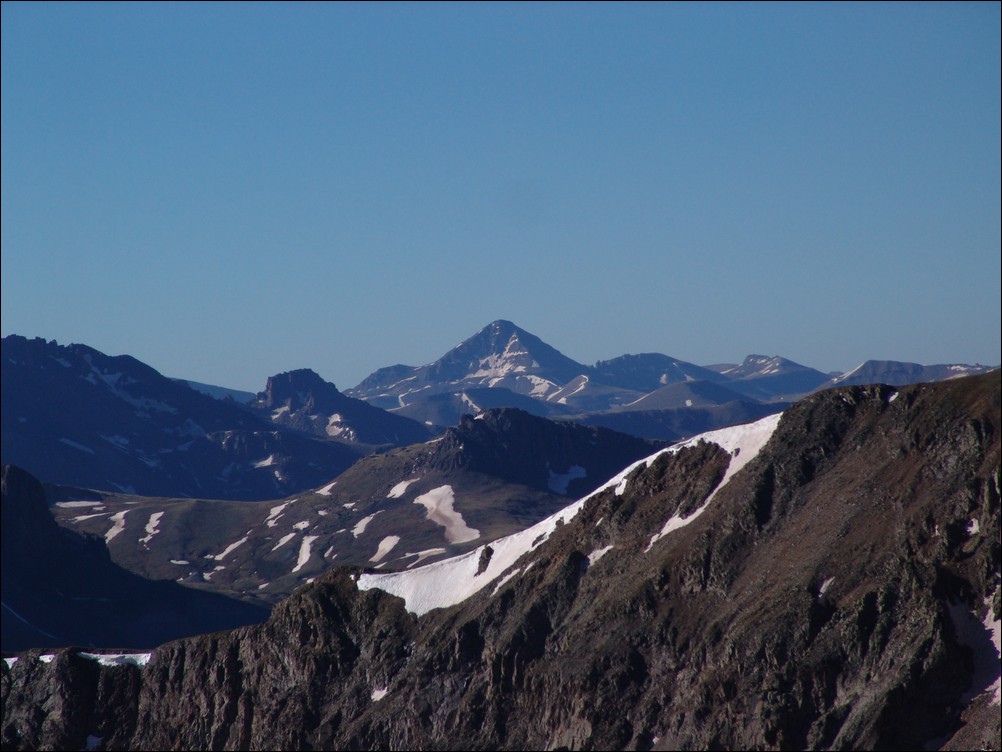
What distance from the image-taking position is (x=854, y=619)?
108 meters

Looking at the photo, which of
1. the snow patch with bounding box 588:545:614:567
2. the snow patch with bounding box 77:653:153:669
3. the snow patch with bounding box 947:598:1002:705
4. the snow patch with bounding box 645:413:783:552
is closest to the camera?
the snow patch with bounding box 947:598:1002:705

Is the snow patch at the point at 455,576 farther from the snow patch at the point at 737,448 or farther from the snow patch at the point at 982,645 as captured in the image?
the snow patch at the point at 982,645

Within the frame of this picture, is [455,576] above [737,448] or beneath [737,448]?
beneath

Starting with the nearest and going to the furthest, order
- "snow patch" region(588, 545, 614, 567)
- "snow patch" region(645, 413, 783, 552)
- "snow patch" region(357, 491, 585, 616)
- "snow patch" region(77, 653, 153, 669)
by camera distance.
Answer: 1. "snow patch" region(645, 413, 783, 552)
2. "snow patch" region(588, 545, 614, 567)
3. "snow patch" region(357, 491, 585, 616)
4. "snow patch" region(77, 653, 153, 669)

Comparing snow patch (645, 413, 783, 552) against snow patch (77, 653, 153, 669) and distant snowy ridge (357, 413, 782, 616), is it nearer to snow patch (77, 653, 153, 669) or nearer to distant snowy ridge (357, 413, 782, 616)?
distant snowy ridge (357, 413, 782, 616)

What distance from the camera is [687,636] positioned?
11675cm

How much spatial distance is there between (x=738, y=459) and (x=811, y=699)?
29.5m

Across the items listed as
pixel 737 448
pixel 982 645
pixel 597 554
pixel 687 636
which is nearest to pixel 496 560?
pixel 597 554

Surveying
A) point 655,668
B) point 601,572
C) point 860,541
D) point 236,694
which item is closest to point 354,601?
point 236,694

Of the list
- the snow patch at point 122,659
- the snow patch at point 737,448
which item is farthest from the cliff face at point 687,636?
the snow patch at point 122,659

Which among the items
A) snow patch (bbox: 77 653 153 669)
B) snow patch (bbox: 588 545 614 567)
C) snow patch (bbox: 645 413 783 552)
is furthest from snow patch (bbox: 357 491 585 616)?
snow patch (bbox: 77 653 153 669)

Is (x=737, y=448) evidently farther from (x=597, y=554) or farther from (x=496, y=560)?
(x=496, y=560)

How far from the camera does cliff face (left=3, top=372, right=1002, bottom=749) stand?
344 ft

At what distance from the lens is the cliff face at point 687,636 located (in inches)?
4126
